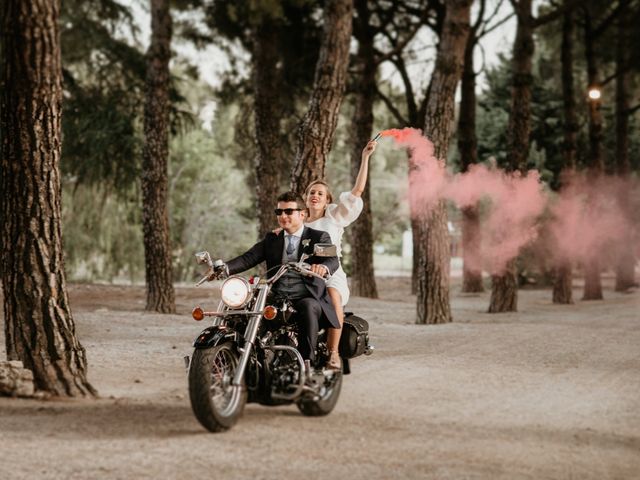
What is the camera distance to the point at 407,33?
25.8 metres

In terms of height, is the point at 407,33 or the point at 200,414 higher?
the point at 407,33

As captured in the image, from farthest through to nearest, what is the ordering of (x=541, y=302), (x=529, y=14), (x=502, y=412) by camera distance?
(x=541, y=302) < (x=529, y=14) < (x=502, y=412)

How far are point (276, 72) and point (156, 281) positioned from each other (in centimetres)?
631

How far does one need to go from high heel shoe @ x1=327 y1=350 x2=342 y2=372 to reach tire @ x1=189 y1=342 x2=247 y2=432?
0.99 metres

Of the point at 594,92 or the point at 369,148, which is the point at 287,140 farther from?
the point at 369,148

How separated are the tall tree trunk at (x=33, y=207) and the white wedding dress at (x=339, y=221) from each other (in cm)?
218

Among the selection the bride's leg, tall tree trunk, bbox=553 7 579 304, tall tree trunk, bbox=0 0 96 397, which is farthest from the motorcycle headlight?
tall tree trunk, bbox=553 7 579 304

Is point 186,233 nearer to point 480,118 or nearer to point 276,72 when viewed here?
point 480,118

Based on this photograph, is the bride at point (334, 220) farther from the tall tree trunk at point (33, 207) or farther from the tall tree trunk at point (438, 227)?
the tall tree trunk at point (438, 227)

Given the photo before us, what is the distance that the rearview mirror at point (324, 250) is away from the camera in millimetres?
7289

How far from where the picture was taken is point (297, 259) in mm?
7855

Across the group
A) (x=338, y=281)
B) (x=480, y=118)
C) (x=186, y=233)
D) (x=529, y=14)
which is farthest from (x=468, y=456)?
(x=186, y=233)

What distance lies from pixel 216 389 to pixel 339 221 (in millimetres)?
2289

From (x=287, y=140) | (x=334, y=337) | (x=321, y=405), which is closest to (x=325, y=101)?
(x=334, y=337)
